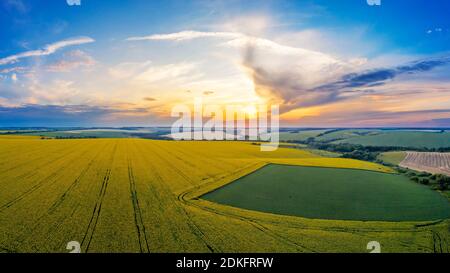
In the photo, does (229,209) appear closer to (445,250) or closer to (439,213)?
(445,250)

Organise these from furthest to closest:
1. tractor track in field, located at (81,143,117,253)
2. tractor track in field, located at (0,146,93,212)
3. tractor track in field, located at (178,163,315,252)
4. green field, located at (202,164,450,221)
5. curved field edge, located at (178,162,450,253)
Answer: green field, located at (202,164,450,221), tractor track in field, located at (0,146,93,212), curved field edge, located at (178,162,450,253), tractor track in field, located at (178,163,315,252), tractor track in field, located at (81,143,117,253)

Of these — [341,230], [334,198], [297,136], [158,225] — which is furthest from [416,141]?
[158,225]

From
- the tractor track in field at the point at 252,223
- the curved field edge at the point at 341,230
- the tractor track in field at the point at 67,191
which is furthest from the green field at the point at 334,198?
the tractor track in field at the point at 67,191

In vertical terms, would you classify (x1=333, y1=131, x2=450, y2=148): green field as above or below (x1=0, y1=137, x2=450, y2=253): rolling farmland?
above

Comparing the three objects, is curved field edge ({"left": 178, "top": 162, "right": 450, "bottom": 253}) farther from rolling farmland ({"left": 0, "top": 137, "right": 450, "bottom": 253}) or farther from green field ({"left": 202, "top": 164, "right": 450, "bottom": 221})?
green field ({"left": 202, "top": 164, "right": 450, "bottom": 221})

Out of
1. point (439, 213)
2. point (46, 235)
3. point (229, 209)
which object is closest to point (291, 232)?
point (229, 209)

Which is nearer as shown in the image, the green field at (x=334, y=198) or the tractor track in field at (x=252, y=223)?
the tractor track in field at (x=252, y=223)

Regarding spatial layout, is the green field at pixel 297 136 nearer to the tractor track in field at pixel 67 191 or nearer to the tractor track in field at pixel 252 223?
the tractor track in field at pixel 67 191

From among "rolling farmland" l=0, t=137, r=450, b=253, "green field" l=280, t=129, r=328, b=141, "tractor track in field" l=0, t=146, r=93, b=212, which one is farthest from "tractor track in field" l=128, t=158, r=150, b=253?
"green field" l=280, t=129, r=328, b=141

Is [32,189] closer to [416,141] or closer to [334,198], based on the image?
[334,198]
